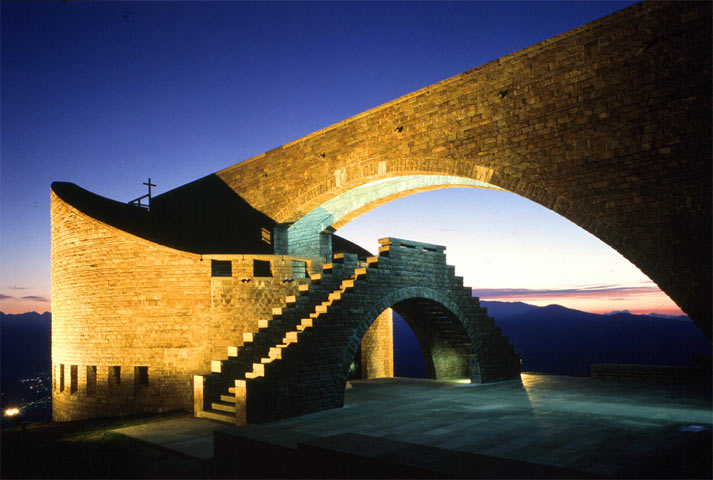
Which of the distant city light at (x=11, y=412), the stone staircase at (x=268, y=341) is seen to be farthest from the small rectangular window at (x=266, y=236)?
the distant city light at (x=11, y=412)

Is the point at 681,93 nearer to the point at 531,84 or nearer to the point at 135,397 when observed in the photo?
the point at 531,84

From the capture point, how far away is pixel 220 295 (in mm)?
13266

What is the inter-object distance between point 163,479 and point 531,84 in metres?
9.88

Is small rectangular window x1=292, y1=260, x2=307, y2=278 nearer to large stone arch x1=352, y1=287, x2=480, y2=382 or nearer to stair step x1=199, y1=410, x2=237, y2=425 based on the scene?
large stone arch x1=352, y1=287, x2=480, y2=382

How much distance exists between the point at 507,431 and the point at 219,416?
18.0 feet

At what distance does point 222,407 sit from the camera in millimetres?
10023

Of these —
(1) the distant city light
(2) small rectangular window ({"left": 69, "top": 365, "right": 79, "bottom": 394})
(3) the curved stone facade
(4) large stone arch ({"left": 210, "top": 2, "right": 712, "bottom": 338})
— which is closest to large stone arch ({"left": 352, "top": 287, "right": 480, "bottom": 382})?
(4) large stone arch ({"left": 210, "top": 2, "right": 712, "bottom": 338})

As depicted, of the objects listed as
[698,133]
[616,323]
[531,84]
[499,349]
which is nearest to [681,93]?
A: [698,133]

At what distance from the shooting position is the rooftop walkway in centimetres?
495

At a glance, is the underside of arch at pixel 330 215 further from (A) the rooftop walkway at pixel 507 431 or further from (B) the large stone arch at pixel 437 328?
(A) the rooftop walkway at pixel 507 431

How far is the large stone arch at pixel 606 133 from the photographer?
833 centimetres

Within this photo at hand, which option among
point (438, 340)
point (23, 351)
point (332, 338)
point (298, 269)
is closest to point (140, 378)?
point (298, 269)

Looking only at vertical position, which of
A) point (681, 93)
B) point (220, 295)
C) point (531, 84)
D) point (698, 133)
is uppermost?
point (531, 84)

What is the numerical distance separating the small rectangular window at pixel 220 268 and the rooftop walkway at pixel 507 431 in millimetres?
4527
